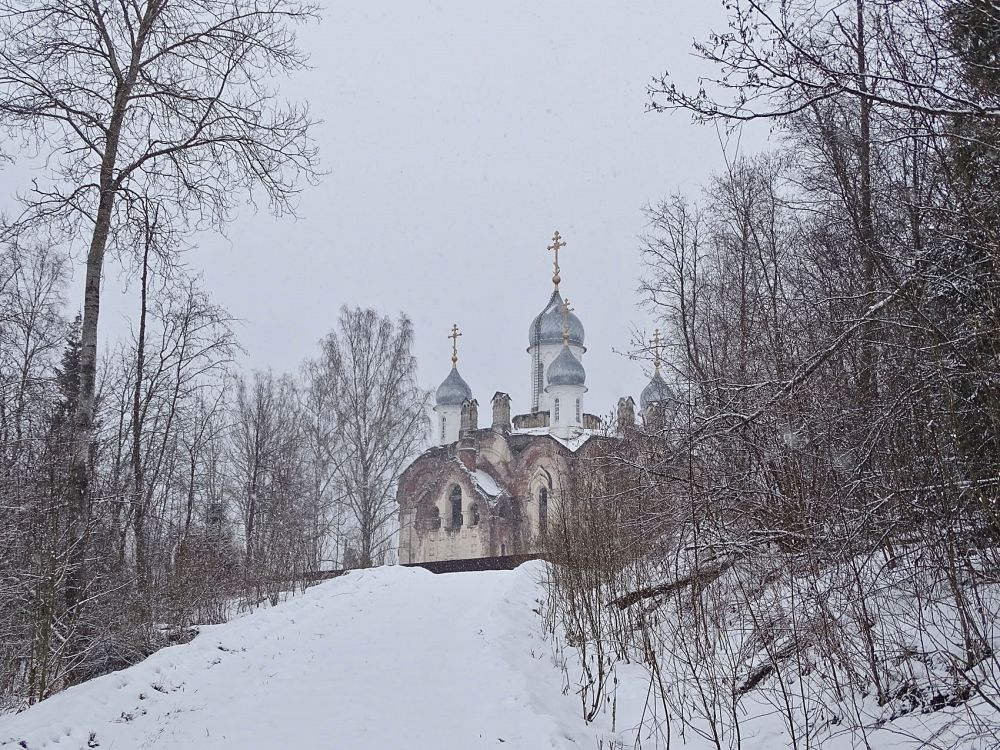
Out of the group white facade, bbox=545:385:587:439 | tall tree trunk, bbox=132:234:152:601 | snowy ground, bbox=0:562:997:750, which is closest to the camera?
snowy ground, bbox=0:562:997:750

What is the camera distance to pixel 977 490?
2967 millimetres

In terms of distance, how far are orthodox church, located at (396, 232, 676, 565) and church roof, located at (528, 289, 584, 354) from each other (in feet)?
0.90

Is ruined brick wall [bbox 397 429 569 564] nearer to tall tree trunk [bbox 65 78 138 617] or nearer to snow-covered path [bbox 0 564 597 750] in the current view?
snow-covered path [bbox 0 564 597 750]

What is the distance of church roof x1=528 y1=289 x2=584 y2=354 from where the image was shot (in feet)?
124

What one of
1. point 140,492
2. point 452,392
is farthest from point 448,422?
point 140,492

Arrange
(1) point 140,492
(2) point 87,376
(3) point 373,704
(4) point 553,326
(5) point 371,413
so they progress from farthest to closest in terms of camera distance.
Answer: (4) point 553,326 < (5) point 371,413 < (1) point 140,492 < (2) point 87,376 < (3) point 373,704

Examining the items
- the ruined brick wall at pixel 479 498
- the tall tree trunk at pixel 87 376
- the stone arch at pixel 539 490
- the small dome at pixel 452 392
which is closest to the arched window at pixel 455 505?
the ruined brick wall at pixel 479 498

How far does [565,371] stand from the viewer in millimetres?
33906

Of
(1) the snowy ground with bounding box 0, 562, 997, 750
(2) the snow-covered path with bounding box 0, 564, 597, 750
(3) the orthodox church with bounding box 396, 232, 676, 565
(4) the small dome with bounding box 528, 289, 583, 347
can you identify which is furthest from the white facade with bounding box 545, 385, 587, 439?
(1) the snowy ground with bounding box 0, 562, 997, 750

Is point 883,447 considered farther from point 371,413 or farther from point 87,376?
point 371,413

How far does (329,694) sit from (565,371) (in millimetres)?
28172

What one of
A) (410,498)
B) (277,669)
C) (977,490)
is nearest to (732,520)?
(977,490)

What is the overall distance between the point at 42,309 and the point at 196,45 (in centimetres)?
1143

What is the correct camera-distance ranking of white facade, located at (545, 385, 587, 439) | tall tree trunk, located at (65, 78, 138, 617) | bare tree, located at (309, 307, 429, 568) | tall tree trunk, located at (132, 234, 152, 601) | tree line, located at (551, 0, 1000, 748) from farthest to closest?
white facade, located at (545, 385, 587, 439)
bare tree, located at (309, 307, 429, 568)
tall tree trunk, located at (132, 234, 152, 601)
tall tree trunk, located at (65, 78, 138, 617)
tree line, located at (551, 0, 1000, 748)
